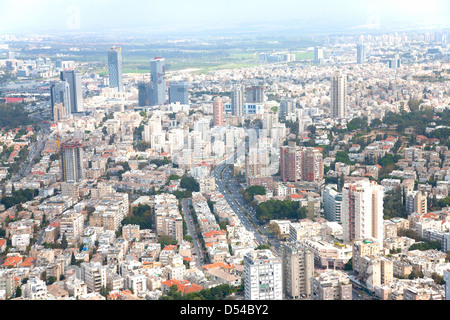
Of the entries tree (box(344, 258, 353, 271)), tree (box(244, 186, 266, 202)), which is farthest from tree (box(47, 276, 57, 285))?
tree (box(244, 186, 266, 202))

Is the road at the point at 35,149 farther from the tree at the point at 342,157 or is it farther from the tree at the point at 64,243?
the tree at the point at 342,157

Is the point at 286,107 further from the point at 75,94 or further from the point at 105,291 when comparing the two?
the point at 105,291

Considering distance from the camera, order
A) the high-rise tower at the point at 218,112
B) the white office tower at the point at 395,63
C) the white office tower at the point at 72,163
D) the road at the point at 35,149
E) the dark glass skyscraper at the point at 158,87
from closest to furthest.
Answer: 1. the white office tower at the point at 72,163
2. the road at the point at 35,149
3. the high-rise tower at the point at 218,112
4. the dark glass skyscraper at the point at 158,87
5. the white office tower at the point at 395,63

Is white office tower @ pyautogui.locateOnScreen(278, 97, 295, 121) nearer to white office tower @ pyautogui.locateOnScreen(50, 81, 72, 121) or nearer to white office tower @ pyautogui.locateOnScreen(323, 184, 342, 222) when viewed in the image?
white office tower @ pyautogui.locateOnScreen(50, 81, 72, 121)

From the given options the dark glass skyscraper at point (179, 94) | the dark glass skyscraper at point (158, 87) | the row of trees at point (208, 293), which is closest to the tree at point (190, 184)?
the row of trees at point (208, 293)

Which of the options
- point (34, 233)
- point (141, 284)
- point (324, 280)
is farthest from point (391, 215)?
point (34, 233)
